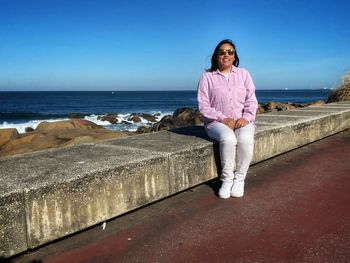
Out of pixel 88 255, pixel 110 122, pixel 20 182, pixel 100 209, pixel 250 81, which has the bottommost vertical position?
pixel 110 122

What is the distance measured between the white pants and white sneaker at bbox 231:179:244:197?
45 mm

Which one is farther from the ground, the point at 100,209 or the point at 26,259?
the point at 100,209

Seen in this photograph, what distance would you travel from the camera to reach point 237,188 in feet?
12.3

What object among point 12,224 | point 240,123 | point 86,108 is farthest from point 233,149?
point 86,108

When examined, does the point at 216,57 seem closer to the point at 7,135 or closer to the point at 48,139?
the point at 48,139

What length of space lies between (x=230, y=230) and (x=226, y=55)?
1996 mm

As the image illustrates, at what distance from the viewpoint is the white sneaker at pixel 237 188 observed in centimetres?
371

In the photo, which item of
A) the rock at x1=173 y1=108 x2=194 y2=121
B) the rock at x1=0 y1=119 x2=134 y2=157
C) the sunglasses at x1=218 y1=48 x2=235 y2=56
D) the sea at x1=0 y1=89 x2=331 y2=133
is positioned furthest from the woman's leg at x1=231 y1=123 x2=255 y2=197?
the rock at x1=173 y1=108 x2=194 y2=121

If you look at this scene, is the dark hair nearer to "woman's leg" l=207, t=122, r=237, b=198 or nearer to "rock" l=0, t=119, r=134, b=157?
"woman's leg" l=207, t=122, r=237, b=198

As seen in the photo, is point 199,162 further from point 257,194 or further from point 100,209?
point 100,209

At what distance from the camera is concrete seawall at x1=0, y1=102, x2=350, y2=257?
249 centimetres

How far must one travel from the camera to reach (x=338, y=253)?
2.53m

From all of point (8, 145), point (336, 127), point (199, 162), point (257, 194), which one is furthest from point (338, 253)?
point (8, 145)

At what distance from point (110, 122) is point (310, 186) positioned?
2952 cm
